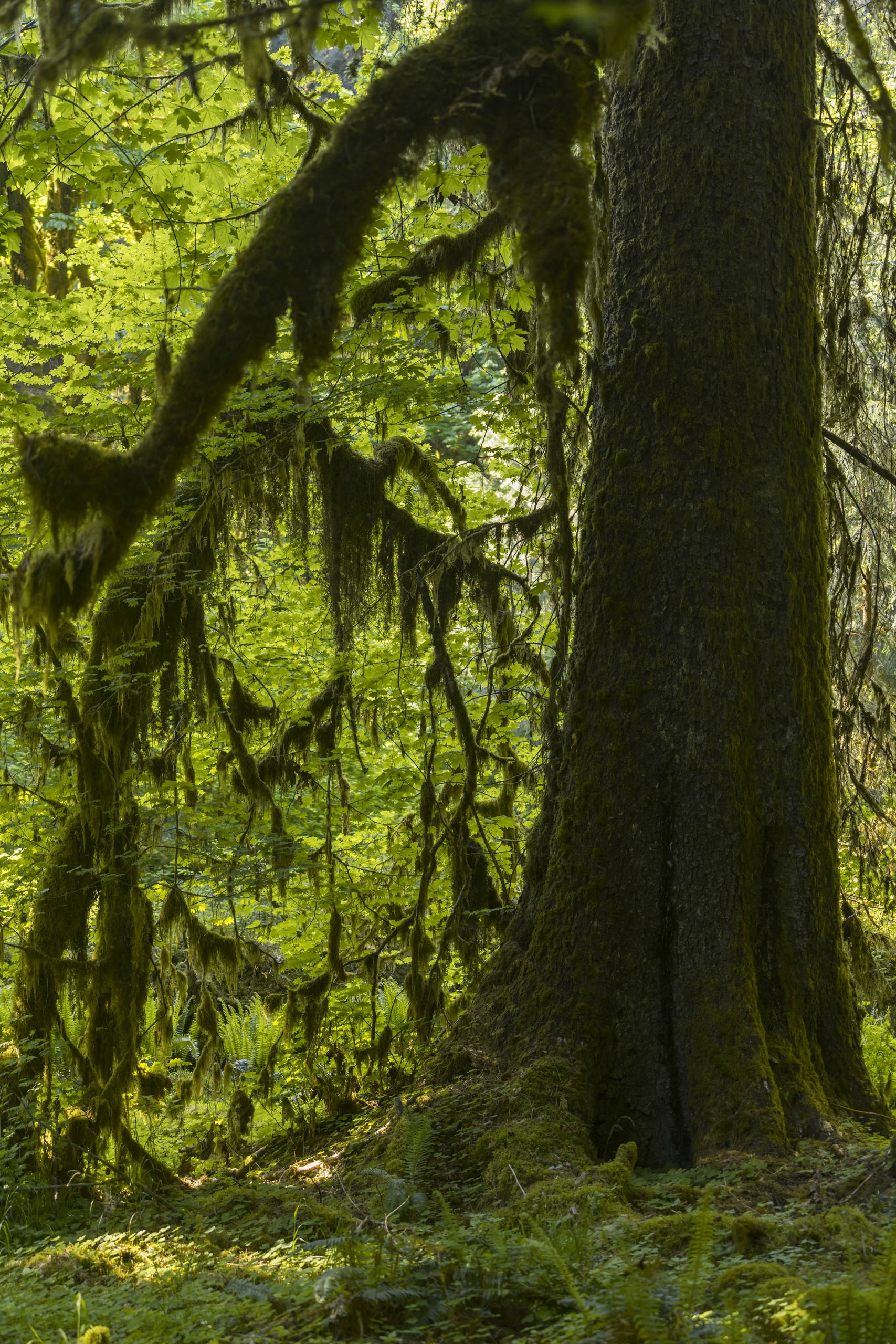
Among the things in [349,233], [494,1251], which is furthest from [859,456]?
[494,1251]

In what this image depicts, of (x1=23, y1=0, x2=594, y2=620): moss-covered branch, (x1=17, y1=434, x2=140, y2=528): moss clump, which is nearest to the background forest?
(x1=23, y1=0, x2=594, y2=620): moss-covered branch

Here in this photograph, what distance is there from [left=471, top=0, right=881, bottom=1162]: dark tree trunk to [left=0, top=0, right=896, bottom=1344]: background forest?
289 millimetres

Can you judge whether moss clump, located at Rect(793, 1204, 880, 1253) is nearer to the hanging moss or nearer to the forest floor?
the forest floor

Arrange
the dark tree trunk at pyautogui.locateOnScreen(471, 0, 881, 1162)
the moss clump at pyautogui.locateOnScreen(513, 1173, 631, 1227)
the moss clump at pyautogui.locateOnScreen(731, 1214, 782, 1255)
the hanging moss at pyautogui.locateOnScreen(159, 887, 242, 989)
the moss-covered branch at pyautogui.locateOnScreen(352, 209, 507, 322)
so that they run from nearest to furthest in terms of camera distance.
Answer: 1. the moss clump at pyautogui.locateOnScreen(731, 1214, 782, 1255)
2. the moss clump at pyautogui.locateOnScreen(513, 1173, 631, 1227)
3. the dark tree trunk at pyautogui.locateOnScreen(471, 0, 881, 1162)
4. the moss-covered branch at pyautogui.locateOnScreen(352, 209, 507, 322)
5. the hanging moss at pyautogui.locateOnScreen(159, 887, 242, 989)

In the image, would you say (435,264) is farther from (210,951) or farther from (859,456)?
(210,951)

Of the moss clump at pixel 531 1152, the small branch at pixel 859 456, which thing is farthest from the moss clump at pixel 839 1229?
the small branch at pixel 859 456

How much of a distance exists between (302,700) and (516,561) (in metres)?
2.61

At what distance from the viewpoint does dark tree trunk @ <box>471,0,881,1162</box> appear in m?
4.20

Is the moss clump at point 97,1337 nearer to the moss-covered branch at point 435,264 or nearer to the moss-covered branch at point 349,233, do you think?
the moss-covered branch at point 349,233

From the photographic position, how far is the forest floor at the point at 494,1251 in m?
2.44

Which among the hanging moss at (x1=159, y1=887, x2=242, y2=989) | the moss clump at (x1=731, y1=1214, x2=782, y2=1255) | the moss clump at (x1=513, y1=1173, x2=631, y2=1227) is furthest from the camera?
the hanging moss at (x1=159, y1=887, x2=242, y2=989)

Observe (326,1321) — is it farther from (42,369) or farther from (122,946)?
(42,369)

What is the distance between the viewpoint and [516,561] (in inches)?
272

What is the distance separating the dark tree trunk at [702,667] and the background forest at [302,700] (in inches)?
11.4
